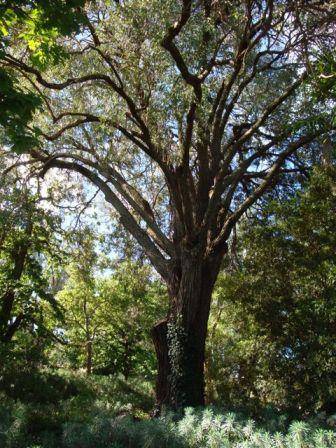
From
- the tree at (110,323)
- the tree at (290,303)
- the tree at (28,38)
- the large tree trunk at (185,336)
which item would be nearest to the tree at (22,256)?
the large tree trunk at (185,336)

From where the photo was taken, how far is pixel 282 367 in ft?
28.1

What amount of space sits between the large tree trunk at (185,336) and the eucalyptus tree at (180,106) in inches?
0.8

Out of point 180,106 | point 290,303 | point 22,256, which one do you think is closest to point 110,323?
point 22,256

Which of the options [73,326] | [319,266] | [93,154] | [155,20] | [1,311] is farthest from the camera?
[73,326]

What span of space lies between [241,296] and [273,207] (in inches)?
76.2

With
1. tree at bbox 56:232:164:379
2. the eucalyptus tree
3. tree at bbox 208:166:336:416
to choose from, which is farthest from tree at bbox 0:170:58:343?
tree at bbox 56:232:164:379

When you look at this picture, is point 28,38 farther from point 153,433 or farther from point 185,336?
point 185,336

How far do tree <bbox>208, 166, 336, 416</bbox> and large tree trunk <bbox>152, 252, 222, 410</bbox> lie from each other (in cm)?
97

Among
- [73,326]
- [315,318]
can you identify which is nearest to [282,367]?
[315,318]

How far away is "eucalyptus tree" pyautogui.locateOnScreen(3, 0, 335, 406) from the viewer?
7.82 metres

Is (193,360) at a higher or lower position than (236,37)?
lower

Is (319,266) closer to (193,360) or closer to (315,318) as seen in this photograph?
(315,318)

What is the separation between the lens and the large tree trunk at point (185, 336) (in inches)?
325

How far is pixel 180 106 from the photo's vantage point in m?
7.93
